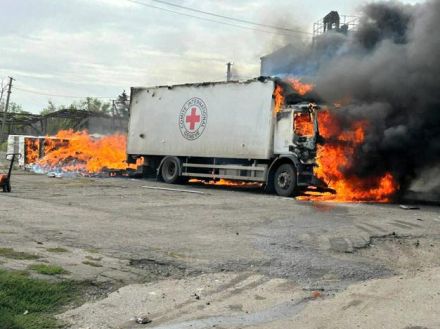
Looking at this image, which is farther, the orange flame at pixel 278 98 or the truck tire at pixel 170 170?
the truck tire at pixel 170 170

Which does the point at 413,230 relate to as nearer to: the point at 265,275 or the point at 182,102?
the point at 265,275

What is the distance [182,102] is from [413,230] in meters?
11.6

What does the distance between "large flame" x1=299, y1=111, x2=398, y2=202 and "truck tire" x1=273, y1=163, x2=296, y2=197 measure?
52cm

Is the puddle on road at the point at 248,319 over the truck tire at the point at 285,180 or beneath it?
beneath

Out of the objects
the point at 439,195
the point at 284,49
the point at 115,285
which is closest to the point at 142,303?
the point at 115,285

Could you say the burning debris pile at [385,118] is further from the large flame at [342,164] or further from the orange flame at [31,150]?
the orange flame at [31,150]

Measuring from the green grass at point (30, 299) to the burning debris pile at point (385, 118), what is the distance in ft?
33.9

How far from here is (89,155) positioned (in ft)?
76.5

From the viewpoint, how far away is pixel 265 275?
5582 millimetres

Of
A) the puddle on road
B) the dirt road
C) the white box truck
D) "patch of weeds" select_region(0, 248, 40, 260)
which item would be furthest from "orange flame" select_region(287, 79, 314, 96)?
the puddle on road

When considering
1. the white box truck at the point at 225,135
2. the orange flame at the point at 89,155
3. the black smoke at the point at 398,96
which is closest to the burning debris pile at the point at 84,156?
the orange flame at the point at 89,155

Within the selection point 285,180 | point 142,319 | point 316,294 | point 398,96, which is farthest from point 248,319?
point 398,96

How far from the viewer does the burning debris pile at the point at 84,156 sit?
22672 mm

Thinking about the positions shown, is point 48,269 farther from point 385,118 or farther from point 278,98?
point 278,98
